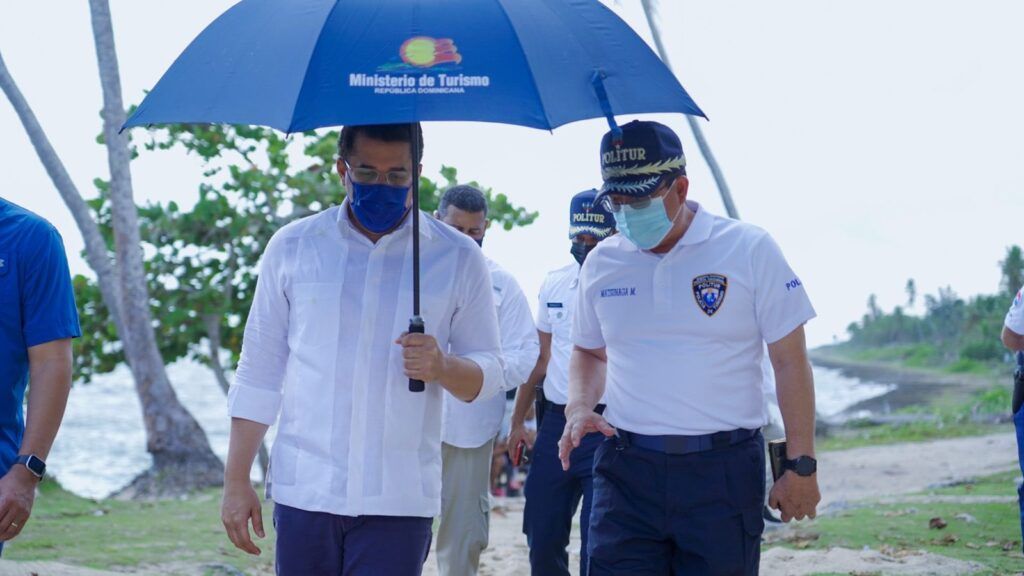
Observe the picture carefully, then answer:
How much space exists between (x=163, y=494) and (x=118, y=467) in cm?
2929

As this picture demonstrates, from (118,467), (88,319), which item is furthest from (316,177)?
(118,467)

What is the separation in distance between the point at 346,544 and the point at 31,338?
120cm

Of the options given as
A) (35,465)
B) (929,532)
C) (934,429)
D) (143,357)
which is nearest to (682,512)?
(35,465)

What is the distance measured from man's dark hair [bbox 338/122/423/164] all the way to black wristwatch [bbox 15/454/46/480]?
132cm

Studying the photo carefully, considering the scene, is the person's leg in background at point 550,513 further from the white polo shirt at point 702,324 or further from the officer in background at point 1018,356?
the officer in background at point 1018,356

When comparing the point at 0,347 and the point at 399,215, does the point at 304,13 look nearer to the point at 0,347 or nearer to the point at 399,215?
the point at 399,215

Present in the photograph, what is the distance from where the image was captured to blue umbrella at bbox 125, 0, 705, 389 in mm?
3693

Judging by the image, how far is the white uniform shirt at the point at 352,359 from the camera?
381cm

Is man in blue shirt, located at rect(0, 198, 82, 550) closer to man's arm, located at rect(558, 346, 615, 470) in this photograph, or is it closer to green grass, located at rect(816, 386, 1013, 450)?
man's arm, located at rect(558, 346, 615, 470)

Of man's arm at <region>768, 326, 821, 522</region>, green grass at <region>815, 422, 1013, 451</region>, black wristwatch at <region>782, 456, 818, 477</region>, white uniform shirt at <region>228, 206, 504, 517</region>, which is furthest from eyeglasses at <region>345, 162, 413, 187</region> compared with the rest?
green grass at <region>815, 422, 1013, 451</region>

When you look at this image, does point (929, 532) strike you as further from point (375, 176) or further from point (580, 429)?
point (375, 176)

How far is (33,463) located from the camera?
3994 mm

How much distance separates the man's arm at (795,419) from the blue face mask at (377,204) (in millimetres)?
1299

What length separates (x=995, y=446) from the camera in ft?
64.1
